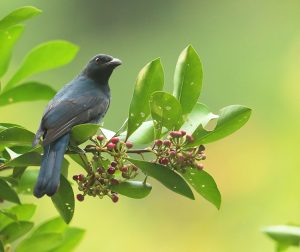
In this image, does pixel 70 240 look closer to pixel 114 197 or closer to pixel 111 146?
pixel 114 197

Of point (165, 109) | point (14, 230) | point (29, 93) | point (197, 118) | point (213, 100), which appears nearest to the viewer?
point (165, 109)

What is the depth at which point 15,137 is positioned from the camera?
2455mm

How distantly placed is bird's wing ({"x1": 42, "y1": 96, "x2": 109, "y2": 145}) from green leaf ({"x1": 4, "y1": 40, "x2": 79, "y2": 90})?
5.8 inches

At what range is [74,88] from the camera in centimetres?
358

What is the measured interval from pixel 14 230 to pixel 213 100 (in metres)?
7.61

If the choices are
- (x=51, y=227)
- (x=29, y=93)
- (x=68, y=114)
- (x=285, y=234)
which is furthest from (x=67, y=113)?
(x=285, y=234)

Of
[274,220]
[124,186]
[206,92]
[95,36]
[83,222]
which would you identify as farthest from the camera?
[95,36]

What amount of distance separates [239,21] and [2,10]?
13.6 ft

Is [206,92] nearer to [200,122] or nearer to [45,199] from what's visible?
[45,199]

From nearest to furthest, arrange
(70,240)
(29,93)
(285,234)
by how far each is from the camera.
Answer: (285,234) < (70,240) < (29,93)

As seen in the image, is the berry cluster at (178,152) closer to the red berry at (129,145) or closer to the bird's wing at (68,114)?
the red berry at (129,145)

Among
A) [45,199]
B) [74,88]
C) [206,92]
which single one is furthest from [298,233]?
[206,92]

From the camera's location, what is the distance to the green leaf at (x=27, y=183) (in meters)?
2.85

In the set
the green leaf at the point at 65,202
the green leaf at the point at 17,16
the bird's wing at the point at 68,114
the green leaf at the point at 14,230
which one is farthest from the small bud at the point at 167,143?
the green leaf at the point at 17,16
